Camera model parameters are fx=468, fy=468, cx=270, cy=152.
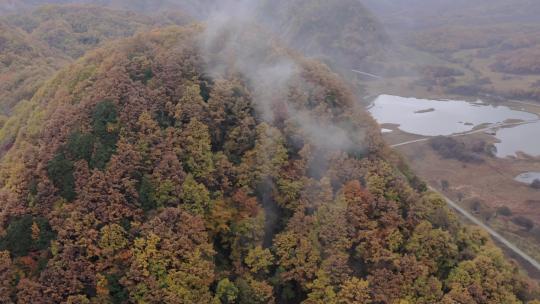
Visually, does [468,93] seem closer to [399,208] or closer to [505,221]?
[505,221]

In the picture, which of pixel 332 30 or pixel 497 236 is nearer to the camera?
pixel 497 236

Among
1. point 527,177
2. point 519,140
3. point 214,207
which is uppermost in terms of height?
point 214,207

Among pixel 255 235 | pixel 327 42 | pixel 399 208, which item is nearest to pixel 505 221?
pixel 399 208

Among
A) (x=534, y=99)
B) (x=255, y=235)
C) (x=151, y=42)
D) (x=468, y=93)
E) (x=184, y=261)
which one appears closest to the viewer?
(x=184, y=261)

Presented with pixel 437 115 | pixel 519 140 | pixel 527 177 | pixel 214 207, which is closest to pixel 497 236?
pixel 527 177

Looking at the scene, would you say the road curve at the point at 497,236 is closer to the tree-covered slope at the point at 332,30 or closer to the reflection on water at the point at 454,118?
the reflection on water at the point at 454,118

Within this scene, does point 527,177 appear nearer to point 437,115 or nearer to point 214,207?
point 437,115

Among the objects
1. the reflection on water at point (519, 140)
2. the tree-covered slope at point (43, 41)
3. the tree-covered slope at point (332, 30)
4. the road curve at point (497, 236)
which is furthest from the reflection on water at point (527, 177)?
the tree-covered slope at point (332, 30)
